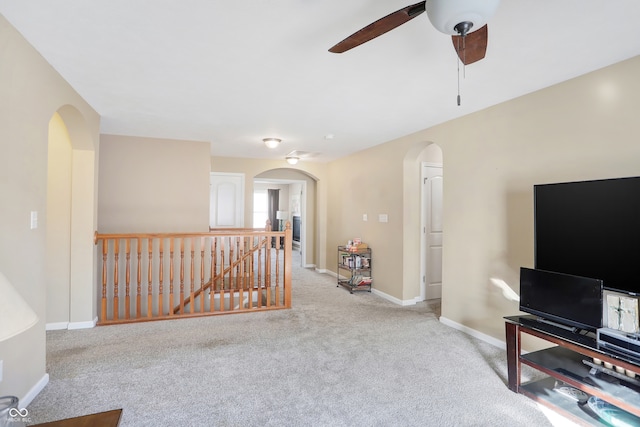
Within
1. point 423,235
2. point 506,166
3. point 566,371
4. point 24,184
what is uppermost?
point 506,166

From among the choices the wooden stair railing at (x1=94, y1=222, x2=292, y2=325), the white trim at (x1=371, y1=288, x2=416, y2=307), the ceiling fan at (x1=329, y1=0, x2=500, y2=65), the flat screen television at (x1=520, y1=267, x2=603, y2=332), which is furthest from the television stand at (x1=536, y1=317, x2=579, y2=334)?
the wooden stair railing at (x1=94, y1=222, x2=292, y2=325)

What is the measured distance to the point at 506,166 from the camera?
10.3ft

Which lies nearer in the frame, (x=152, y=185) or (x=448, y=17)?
(x=448, y=17)

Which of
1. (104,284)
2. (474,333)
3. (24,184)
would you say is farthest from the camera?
(104,284)

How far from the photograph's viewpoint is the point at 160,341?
10.8ft

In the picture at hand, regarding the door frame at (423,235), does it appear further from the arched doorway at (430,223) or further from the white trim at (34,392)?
the white trim at (34,392)

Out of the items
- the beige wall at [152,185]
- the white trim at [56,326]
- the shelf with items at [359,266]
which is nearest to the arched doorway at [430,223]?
the shelf with items at [359,266]

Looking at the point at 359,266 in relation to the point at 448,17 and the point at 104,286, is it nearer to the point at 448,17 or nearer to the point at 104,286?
the point at 104,286

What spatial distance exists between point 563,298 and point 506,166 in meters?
1.36

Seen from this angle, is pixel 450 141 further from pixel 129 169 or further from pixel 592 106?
pixel 129 169

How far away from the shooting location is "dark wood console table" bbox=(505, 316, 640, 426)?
189 cm

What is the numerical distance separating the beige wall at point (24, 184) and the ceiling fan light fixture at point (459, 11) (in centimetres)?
228

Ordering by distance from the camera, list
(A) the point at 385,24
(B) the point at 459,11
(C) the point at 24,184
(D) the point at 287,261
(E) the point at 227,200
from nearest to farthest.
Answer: (B) the point at 459,11
(A) the point at 385,24
(C) the point at 24,184
(D) the point at 287,261
(E) the point at 227,200

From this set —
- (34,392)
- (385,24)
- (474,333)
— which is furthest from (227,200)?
(385,24)
